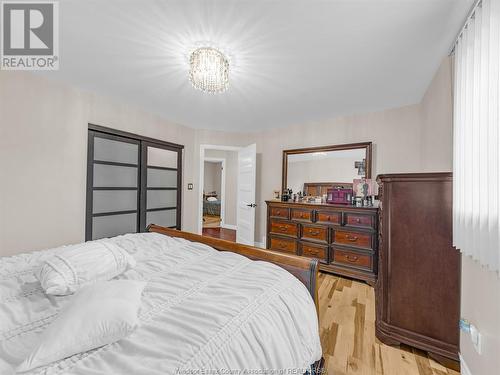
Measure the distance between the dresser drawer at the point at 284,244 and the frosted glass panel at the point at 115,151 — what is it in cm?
258

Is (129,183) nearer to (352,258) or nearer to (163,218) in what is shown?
(163,218)

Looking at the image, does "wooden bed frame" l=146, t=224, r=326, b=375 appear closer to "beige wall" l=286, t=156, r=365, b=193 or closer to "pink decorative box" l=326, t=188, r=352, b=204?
"pink decorative box" l=326, t=188, r=352, b=204

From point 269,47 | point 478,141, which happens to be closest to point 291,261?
point 478,141

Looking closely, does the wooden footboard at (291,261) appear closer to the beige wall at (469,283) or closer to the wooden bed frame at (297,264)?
the wooden bed frame at (297,264)

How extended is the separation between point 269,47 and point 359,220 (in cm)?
234

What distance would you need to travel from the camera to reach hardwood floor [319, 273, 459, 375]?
5.09 feet

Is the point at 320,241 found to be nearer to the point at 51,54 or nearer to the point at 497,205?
the point at 497,205

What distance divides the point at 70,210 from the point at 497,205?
377 centimetres

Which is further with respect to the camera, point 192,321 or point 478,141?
point 478,141

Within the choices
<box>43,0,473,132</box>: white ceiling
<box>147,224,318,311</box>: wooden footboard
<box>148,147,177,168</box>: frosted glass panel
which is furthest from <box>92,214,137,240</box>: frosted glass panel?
<box>147,224,318,311</box>: wooden footboard

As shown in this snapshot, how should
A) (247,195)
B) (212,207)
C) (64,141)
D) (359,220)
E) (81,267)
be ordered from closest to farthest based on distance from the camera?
(81,267), (64,141), (359,220), (247,195), (212,207)

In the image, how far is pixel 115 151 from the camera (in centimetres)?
323

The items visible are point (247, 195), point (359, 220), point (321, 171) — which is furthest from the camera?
point (247, 195)

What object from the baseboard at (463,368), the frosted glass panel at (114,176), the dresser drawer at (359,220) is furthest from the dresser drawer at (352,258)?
the frosted glass panel at (114,176)
